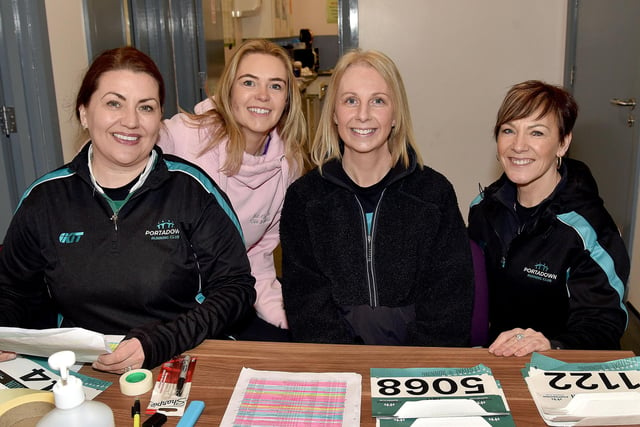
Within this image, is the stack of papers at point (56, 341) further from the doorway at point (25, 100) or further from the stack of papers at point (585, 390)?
the doorway at point (25, 100)

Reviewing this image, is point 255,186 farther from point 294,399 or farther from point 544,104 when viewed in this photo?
point 294,399

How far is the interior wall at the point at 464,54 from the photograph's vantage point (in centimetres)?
404

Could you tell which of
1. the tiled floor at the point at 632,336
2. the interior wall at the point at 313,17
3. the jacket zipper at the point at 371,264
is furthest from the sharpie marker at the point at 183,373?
the interior wall at the point at 313,17

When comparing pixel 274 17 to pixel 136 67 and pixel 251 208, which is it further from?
pixel 136 67

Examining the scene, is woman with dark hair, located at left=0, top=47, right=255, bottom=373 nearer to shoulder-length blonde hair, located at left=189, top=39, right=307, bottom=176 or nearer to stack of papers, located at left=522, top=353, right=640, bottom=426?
shoulder-length blonde hair, located at left=189, top=39, right=307, bottom=176

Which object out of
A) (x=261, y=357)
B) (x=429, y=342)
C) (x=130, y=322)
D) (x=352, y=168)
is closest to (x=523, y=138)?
(x=352, y=168)

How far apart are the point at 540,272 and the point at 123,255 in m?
1.15

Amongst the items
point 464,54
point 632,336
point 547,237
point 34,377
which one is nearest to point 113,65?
point 34,377

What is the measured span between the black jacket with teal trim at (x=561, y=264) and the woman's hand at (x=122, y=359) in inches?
39.1

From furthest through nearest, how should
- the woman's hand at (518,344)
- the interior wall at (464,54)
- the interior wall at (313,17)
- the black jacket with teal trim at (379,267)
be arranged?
the interior wall at (313,17) → the interior wall at (464,54) → the black jacket with teal trim at (379,267) → the woman's hand at (518,344)

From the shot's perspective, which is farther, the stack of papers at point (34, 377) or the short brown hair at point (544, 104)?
the short brown hair at point (544, 104)

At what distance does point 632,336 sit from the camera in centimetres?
299

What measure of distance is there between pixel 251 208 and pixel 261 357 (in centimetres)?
97

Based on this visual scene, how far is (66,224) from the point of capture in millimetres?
1507
